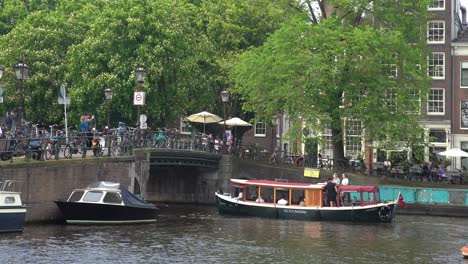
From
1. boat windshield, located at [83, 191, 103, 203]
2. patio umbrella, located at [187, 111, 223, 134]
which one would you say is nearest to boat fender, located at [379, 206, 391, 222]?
patio umbrella, located at [187, 111, 223, 134]

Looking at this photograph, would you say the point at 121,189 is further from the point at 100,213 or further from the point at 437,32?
the point at 437,32

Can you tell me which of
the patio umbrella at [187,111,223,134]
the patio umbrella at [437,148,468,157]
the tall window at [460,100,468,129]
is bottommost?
the patio umbrella at [437,148,468,157]

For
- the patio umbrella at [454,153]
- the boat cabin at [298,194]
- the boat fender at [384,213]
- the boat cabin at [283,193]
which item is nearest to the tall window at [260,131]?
the patio umbrella at [454,153]

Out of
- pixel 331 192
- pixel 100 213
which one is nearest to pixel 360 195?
pixel 331 192

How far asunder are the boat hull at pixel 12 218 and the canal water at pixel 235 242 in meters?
0.53

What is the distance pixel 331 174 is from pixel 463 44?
16725 mm

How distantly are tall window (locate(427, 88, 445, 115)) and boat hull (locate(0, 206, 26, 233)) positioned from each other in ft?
127

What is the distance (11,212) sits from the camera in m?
32.5

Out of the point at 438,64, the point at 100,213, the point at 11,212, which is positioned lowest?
the point at 100,213

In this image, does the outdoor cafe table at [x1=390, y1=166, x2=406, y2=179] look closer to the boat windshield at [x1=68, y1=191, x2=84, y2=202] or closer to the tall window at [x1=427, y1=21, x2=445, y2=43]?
the tall window at [x1=427, y1=21, x2=445, y2=43]

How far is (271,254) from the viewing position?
30.0 m

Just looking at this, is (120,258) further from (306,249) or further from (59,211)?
(59,211)

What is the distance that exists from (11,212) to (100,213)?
236 inches

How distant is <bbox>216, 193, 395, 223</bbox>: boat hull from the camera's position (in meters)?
43.3
